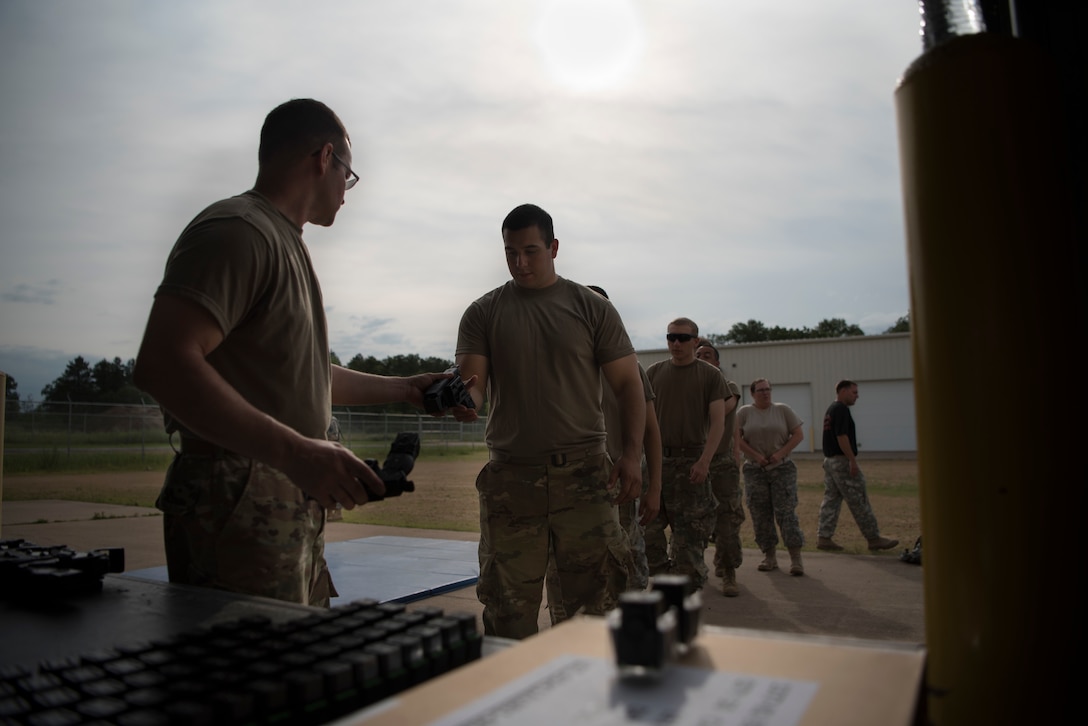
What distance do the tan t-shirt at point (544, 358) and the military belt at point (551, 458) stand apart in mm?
18

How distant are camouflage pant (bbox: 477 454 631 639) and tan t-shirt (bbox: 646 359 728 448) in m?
2.90

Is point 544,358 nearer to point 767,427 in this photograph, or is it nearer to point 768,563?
point 768,563

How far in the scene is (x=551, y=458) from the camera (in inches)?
126

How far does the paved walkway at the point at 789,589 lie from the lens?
16.2 feet

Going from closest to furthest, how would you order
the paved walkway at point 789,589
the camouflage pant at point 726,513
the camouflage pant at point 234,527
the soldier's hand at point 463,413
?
the camouflage pant at point 234,527
the soldier's hand at point 463,413
the paved walkway at point 789,589
the camouflage pant at point 726,513

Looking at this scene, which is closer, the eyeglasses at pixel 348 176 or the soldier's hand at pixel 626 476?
the eyeglasses at pixel 348 176

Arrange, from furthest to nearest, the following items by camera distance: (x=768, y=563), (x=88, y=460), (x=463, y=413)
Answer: (x=88, y=460), (x=768, y=563), (x=463, y=413)

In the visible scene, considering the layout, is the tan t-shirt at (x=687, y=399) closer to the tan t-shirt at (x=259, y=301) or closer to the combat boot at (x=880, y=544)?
the combat boot at (x=880, y=544)

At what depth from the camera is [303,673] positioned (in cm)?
69

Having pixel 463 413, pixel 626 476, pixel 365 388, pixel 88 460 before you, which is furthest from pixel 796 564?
pixel 88 460

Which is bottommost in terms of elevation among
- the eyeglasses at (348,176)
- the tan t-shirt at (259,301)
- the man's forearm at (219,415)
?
the man's forearm at (219,415)

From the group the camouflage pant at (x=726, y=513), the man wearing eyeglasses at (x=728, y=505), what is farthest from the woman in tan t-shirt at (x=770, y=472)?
the camouflage pant at (x=726, y=513)

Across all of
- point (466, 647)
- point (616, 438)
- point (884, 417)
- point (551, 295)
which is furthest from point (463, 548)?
point (884, 417)

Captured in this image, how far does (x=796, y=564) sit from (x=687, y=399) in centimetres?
195
